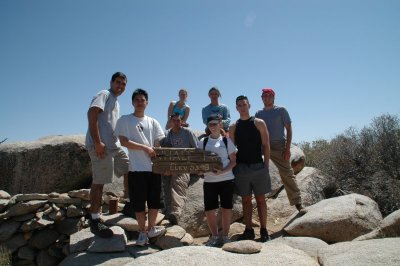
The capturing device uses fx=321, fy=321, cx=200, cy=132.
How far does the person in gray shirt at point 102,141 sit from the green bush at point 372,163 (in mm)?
6173

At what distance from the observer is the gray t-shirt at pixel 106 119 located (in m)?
5.21

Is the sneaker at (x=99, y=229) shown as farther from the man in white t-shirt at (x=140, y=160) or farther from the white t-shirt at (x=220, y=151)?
the white t-shirt at (x=220, y=151)

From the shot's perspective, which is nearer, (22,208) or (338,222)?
(338,222)

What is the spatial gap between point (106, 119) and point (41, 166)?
3265 millimetres

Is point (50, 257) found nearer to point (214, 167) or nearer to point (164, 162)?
point (164, 162)

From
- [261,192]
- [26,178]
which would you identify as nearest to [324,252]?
[261,192]

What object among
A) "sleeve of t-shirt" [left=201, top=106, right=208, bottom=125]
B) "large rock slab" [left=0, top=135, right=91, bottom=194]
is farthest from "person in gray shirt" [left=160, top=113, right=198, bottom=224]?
"large rock slab" [left=0, top=135, right=91, bottom=194]

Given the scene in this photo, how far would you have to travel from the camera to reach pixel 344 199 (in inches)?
262

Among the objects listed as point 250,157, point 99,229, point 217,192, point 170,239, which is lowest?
point 170,239

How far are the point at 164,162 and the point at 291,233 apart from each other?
3017 millimetres

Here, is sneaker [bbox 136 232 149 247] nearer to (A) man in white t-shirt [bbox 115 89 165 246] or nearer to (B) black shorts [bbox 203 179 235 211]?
(A) man in white t-shirt [bbox 115 89 165 246]

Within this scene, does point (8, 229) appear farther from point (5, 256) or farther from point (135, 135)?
point (135, 135)

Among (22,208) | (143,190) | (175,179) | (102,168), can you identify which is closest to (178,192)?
(175,179)

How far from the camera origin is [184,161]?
5602mm
